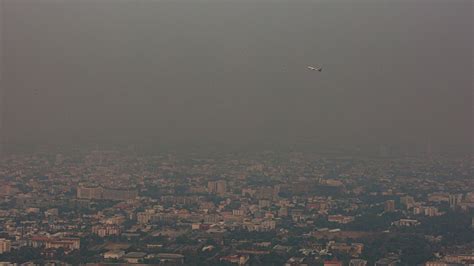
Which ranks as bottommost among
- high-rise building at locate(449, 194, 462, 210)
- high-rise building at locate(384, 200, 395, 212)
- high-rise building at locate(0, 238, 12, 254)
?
high-rise building at locate(0, 238, 12, 254)

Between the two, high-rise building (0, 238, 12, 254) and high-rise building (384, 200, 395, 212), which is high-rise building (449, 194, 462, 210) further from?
high-rise building (0, 238, 12, 254)

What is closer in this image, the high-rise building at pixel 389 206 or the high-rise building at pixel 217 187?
the high-rise building at pixel 389 206

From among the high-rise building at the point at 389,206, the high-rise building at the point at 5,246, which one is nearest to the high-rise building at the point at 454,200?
the high-rise building at the point at 389,206

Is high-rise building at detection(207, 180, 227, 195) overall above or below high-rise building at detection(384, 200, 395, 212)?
above

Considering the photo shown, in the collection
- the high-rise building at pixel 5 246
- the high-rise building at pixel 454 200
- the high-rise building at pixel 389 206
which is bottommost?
the high-rise building at pixel 5 246

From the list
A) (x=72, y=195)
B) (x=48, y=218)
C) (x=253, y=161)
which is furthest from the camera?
(x=253, y=161)

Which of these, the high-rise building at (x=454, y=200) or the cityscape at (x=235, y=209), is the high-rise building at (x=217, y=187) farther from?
the high-rise building at (x=454, y=200)

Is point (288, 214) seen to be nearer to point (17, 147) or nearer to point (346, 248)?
point (346, 248)

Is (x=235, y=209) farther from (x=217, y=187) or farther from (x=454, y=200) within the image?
(x=454, y=200)

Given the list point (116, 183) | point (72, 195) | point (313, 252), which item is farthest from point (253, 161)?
point (313, 252)

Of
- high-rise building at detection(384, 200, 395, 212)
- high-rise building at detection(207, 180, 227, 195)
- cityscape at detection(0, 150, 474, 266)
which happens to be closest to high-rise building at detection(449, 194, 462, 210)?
cityscape at detection(0, 150, 474, 266)

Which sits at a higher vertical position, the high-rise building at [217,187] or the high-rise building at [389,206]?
the high-rise building at [217,187]
